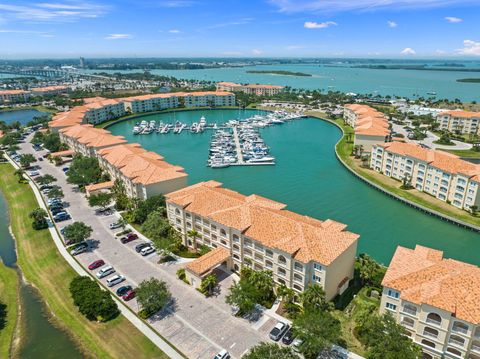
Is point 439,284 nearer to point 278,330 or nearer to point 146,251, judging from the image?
point 278,330

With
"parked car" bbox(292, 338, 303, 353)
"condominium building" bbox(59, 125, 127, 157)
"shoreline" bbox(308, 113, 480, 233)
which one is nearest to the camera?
"parked car" bbox(292, 338, 303, 353)

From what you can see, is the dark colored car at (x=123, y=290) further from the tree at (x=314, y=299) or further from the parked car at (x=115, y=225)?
the tree at (x=314, y=299)

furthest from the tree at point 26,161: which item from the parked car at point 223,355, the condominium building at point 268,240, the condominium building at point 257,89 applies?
the condominium building at point 257,89

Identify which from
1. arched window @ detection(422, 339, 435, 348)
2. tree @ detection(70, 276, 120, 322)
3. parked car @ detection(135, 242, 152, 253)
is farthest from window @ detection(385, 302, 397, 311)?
parked car @ detection(135, 242, 152, 253)

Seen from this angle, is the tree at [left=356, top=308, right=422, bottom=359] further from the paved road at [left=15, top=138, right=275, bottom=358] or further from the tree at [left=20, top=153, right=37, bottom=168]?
the tree at [left=20, top=153, right=37, bottom=168]

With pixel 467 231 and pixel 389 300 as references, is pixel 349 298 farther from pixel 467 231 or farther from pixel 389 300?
pixel 467 231

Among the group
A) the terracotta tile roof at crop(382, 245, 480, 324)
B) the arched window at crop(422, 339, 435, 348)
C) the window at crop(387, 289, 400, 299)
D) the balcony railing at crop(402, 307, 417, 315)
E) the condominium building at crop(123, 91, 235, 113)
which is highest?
the condominium building at crop(123, 91, 235, 113)
